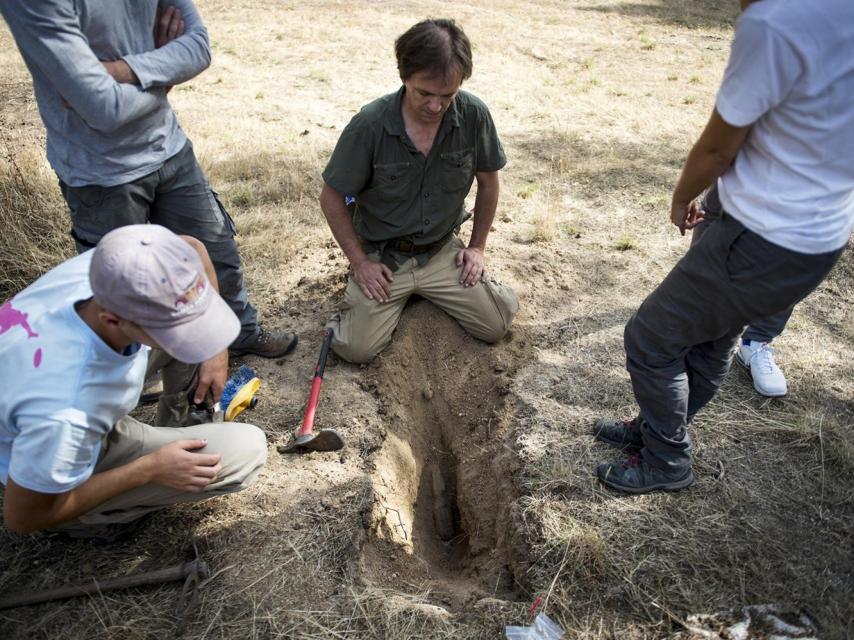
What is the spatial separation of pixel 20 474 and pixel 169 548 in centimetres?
95

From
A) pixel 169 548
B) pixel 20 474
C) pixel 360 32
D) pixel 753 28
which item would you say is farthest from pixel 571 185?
pixel 360 32

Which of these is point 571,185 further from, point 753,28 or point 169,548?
point 169,548

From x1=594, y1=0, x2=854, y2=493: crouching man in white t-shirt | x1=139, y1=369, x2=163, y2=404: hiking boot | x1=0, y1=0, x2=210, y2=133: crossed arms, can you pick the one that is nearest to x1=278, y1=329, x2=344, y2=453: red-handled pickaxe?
x1=139, y1=369, x2=163, y2=404: hiking boot

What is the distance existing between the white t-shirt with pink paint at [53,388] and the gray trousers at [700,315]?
5.71ft

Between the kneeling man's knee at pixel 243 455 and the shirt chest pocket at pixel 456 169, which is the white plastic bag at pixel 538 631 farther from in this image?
the shirt chest pocket at pixel 456 169

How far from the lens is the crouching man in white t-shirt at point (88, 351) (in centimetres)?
175

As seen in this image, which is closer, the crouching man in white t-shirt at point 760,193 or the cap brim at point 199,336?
the crouching man in white t-shirt at point 760,193

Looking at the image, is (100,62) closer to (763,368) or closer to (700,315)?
(700,315)

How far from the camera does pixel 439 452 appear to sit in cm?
346

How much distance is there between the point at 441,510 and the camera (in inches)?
132

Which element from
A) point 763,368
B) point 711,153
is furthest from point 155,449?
point 763,368

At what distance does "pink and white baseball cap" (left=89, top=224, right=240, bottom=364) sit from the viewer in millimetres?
1716

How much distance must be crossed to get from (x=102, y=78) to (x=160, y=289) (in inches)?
47.9

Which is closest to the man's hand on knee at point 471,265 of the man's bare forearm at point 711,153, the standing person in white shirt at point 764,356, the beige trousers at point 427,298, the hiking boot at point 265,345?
the beige trousers at point 427,298
